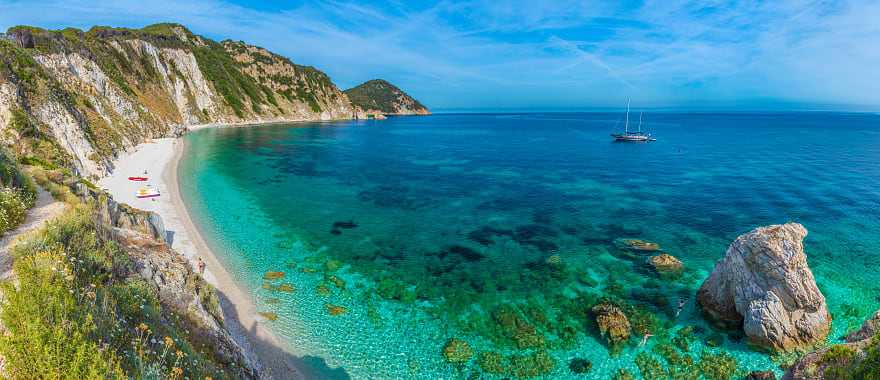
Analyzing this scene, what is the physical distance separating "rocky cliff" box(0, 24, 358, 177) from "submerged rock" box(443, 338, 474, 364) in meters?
35.4

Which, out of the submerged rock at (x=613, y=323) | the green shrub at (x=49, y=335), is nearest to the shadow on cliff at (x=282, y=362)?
the green shrub at (x=49, y=335)

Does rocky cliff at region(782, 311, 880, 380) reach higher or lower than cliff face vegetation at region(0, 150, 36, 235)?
lower

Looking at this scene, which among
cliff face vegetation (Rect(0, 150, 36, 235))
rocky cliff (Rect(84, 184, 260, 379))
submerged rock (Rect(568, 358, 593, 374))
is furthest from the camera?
submerged rock (Rect(568, 358, 593, 374))

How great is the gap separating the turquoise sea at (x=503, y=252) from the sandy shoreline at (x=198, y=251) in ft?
2.65

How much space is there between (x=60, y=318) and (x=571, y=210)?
39.9 m

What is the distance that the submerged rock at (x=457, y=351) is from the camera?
58.4 ft

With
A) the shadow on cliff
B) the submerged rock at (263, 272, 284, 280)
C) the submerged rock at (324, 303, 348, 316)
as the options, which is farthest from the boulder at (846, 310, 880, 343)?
the submerged rock at (263, 272, 284, 280)

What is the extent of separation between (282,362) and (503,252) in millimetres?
17634

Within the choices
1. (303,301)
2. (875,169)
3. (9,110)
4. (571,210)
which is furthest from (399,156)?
(875,169)

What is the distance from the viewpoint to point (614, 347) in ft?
61.2

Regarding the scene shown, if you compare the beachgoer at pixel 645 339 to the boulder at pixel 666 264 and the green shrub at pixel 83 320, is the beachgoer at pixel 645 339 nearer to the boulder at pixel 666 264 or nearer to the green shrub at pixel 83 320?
the boulder at pixel 666 264

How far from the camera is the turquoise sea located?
1852 cm

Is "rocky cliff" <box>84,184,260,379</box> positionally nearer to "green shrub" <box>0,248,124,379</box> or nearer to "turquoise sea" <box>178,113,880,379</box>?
"turquoise sea" <box>178,113,880,379</box>

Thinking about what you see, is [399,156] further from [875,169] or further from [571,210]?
[875,169]
